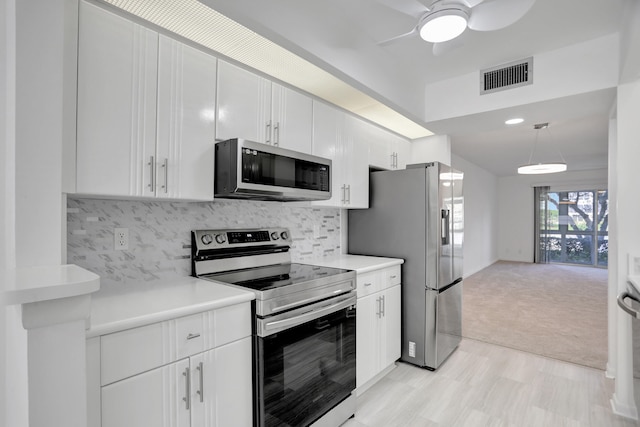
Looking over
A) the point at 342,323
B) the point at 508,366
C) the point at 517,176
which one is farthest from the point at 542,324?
the point at 517,176

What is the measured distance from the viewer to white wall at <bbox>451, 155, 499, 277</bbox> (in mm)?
6719

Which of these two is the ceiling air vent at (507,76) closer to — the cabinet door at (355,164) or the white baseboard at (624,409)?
the cabinet door at (355,164)

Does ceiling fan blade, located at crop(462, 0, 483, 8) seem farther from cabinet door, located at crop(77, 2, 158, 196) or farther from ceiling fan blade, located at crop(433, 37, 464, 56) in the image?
cabinet door, located at crop(77, 2, 158, 196)

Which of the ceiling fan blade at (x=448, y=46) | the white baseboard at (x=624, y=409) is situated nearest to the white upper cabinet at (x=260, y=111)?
the ceiling fan blade at (x=448, y=46)

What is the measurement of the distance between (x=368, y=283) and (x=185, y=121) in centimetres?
164

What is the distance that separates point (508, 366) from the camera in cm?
285

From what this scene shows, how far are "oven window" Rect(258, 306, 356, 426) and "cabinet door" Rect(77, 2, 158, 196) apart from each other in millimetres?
1013

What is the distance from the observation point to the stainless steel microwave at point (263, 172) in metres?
1.71

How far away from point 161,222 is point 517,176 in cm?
967

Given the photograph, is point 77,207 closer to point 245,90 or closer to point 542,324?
point 245,90

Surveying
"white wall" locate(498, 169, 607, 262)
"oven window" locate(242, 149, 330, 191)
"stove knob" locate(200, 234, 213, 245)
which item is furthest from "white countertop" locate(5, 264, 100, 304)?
"white wall" locate(498, 169, 607, 262)

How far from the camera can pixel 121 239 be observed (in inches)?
66.6

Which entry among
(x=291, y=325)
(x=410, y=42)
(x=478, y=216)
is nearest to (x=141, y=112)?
(x=291, y=325)

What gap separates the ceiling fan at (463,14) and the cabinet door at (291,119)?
0.92 meters
